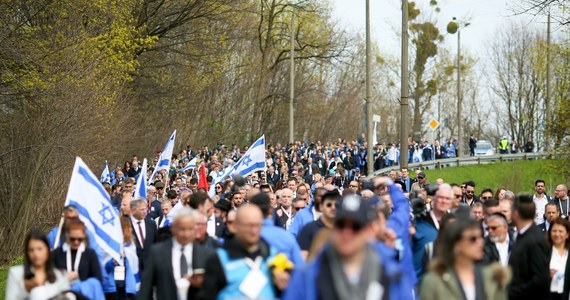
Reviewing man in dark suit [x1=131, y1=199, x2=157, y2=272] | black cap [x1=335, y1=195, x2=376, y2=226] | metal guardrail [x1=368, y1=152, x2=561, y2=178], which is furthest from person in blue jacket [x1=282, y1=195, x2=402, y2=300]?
metal guardrail [x1=368, y1=152, x2=561, y2=178]

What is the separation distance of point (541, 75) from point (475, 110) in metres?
20.5

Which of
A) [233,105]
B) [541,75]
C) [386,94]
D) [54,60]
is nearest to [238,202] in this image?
[54,60]

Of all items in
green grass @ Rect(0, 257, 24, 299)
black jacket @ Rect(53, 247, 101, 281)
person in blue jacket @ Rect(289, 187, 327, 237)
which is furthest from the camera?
green grass @ Rect(0, 257, 24, 299)

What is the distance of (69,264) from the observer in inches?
439

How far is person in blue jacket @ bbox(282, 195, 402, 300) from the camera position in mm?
6801

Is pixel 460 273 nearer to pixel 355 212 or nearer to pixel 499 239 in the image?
pixel 355 212

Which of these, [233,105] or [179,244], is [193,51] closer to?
[233,105]

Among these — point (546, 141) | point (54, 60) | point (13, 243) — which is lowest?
point (13, 243)

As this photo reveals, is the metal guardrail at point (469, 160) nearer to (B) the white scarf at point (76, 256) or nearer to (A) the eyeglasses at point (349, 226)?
(B) the white scarf at point (76, 256)

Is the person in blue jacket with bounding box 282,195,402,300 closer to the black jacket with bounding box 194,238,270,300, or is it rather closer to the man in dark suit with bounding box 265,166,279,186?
the black jacket with bounding box 194,238,270,300

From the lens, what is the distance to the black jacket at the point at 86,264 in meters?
11.0

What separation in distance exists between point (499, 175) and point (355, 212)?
43.9 m

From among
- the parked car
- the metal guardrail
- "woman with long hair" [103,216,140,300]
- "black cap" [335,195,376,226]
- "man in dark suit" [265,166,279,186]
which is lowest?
"woman with long hair" [103,216,140,300]

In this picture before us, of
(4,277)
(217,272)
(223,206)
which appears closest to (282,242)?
(217,272)
